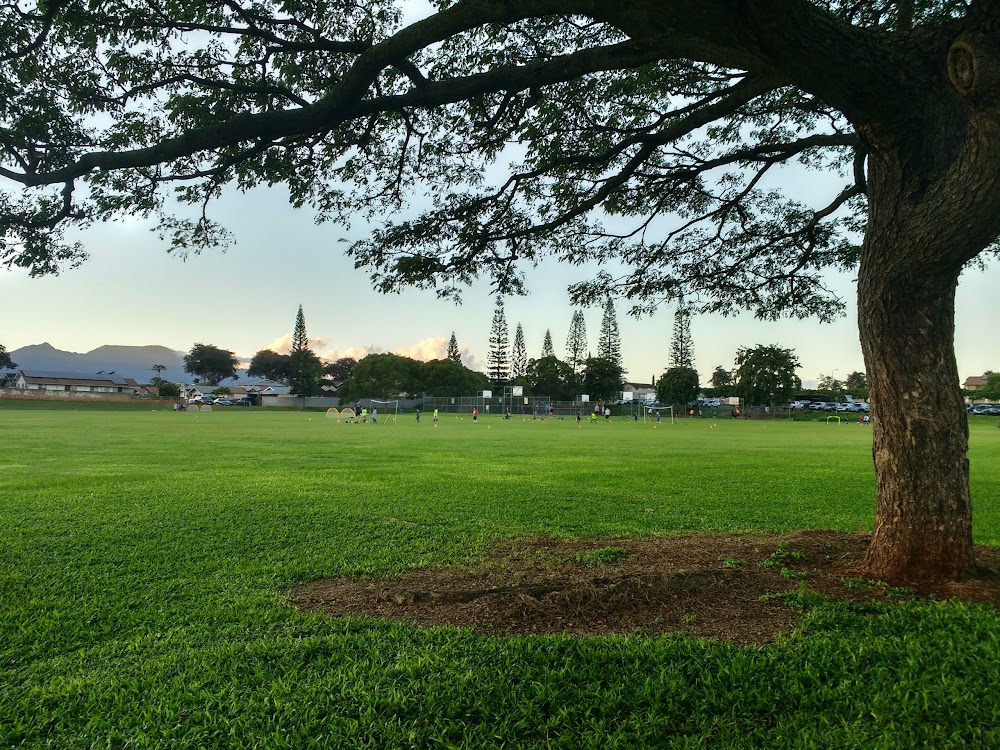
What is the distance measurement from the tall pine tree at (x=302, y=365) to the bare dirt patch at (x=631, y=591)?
84.8m

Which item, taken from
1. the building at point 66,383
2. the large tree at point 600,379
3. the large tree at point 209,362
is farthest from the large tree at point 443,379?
the large tree at point 209,362

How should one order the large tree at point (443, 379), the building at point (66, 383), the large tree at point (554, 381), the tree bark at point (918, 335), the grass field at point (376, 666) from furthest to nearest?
the building at point (66, 383) → the large tree at point (554, 381) → the large tree at point (443, 379) → the tree bark at point (918, 335) → the grass field at point (376, 666)

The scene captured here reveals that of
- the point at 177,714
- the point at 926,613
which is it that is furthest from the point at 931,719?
the point at 177,714

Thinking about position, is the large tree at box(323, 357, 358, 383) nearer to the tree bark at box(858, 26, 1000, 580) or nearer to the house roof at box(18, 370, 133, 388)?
the house roof at box(18, 370, 133, 388)

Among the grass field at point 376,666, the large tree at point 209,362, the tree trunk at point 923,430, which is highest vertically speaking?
the large tree at point 209,362

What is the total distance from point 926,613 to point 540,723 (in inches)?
91.2

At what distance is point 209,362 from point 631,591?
126m

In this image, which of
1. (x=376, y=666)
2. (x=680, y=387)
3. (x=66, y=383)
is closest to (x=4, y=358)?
(x=66, y=383)

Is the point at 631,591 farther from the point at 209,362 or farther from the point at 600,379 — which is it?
the point at 209,362

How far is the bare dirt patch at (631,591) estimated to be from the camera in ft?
10.3

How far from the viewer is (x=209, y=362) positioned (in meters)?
114

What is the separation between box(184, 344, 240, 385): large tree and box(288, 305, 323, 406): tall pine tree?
33680 millimetres

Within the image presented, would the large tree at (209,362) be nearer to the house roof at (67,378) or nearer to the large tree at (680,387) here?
the house roof at (67,378)

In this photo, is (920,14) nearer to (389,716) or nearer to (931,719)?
(931,719)
